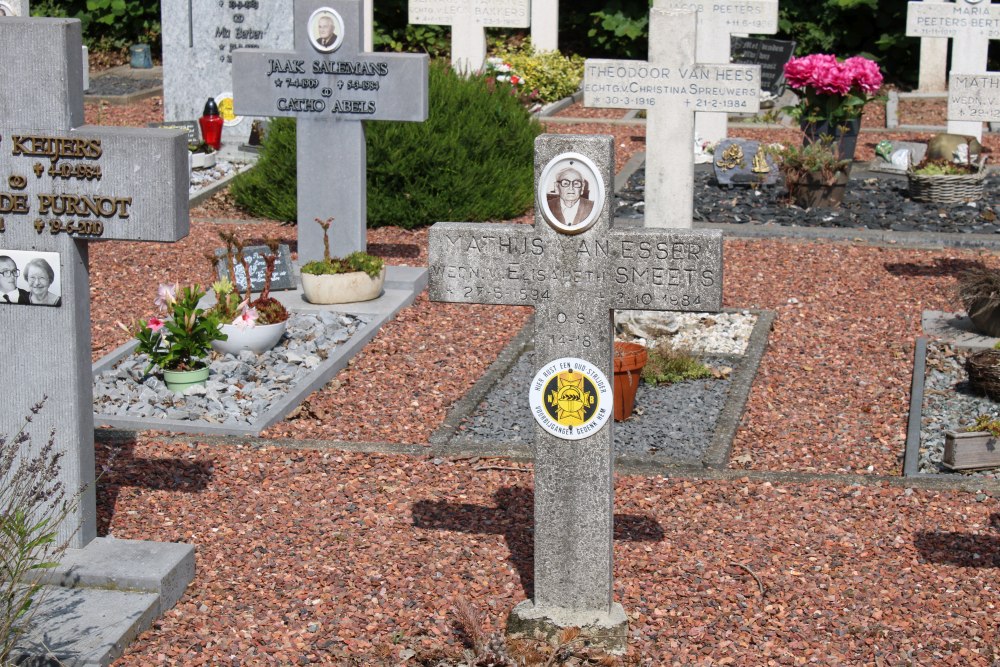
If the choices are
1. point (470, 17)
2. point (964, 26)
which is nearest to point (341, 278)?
point (964, 26)

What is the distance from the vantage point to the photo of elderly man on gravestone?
14.7 ft

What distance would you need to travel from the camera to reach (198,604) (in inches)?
200

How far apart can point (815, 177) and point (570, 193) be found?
328 inches

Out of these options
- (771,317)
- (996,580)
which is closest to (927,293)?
(771,317)

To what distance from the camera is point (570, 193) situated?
4504 mm

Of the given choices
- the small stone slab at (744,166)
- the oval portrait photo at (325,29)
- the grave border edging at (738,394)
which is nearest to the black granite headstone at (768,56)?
the small stone slab at (744,166)

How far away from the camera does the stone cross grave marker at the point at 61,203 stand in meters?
4.93

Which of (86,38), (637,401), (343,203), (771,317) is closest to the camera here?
(637,401)

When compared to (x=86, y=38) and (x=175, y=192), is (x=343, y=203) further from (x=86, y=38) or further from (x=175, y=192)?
(x=86, y=38)

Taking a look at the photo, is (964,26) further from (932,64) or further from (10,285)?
(10,285)

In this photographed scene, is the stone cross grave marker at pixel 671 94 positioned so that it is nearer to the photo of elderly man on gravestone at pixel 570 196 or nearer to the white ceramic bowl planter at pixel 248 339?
the white ceramic bowl planter at pixel 248 339

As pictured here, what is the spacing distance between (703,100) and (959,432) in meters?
3.30

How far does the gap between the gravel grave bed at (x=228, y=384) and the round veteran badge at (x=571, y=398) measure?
9.33ft

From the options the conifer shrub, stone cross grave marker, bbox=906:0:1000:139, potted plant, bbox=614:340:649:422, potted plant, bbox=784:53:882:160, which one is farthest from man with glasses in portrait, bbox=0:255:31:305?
stone cross grave marker, bbox=906:0:1000:139
